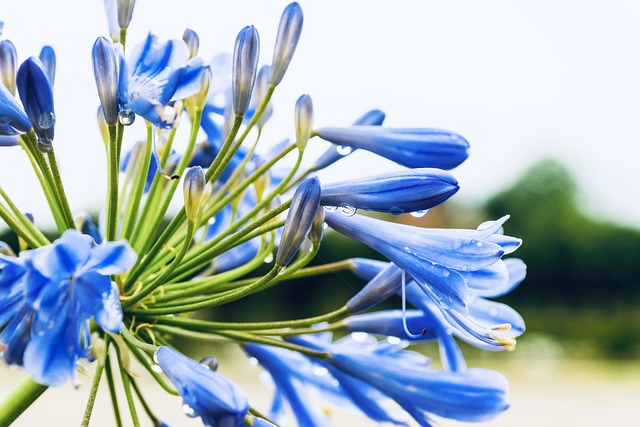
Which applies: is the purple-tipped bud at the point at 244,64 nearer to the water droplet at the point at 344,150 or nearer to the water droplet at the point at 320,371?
the water droplet at the point at 344,150

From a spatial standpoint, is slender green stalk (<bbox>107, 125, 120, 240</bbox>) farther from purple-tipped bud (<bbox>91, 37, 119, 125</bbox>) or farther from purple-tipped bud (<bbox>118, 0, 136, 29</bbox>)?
purple-tipped bud (<bbox>118, 0, 136, 29</bbox>)

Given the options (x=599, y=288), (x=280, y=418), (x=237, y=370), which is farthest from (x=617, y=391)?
(x=280, y=418)

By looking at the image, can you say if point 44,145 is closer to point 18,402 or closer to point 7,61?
point 7,61

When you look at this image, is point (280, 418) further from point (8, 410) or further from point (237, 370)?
point (237, 370)

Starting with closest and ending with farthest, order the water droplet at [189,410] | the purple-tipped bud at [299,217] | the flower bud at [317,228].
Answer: the water droplet at [189,410] < the purple-tipped bud at [299,217] < the flower bud at [317,228]

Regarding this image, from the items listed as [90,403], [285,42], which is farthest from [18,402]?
[285,42]

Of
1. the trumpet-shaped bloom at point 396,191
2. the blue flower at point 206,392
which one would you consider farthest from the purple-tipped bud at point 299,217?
the blue flower at point 206,392

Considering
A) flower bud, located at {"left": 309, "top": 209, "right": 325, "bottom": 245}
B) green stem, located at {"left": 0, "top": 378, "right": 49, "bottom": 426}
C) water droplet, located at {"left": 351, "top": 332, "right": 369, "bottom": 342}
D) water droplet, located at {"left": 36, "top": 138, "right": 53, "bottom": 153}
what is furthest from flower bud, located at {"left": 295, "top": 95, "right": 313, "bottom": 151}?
green stem, located at {"left": 0, "top": 378, "right": 49, "bottom": 426}
